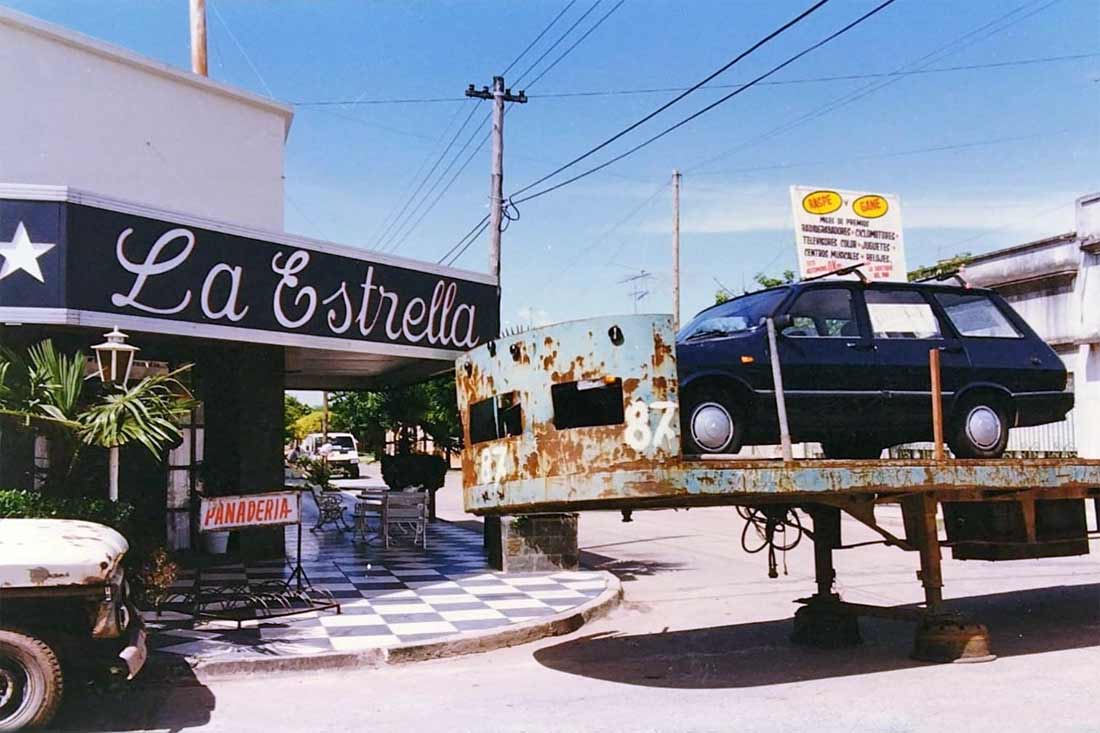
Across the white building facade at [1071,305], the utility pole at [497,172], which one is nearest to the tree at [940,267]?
the white building facade at [1071,305]

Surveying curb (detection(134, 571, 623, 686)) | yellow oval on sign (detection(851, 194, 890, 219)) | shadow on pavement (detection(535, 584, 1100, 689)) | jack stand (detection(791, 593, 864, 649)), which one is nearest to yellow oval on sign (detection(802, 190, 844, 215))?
yellow oval on sign (detection(851, 194, 890, 219))

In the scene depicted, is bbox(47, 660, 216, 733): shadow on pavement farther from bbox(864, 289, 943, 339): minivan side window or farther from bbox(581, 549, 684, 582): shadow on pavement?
bbox(581, 549, 684, 582): shadow on pavement

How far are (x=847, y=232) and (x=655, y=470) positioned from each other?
3.15 m

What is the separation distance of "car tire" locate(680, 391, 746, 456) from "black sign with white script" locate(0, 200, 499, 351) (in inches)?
221

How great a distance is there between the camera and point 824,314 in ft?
26.7

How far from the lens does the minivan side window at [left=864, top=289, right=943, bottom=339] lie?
8273 millimetres

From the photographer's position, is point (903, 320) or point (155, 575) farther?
point (903, 320)

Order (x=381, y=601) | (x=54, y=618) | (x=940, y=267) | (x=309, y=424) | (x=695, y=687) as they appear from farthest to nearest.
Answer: (x=309, y=424) < (x=940, y=267) < (x=381, y=601) < (x=695, y=687) < (x=54, y=618)

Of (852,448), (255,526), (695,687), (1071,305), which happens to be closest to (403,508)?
(255,526)

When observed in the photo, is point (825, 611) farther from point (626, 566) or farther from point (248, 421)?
point (248, 421)

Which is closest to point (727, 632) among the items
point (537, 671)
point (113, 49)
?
point (537, 671)

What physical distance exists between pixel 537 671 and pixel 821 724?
2550mm

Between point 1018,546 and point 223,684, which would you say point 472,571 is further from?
point 1018,546

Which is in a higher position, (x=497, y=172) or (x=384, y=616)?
(x=497, y=172)
